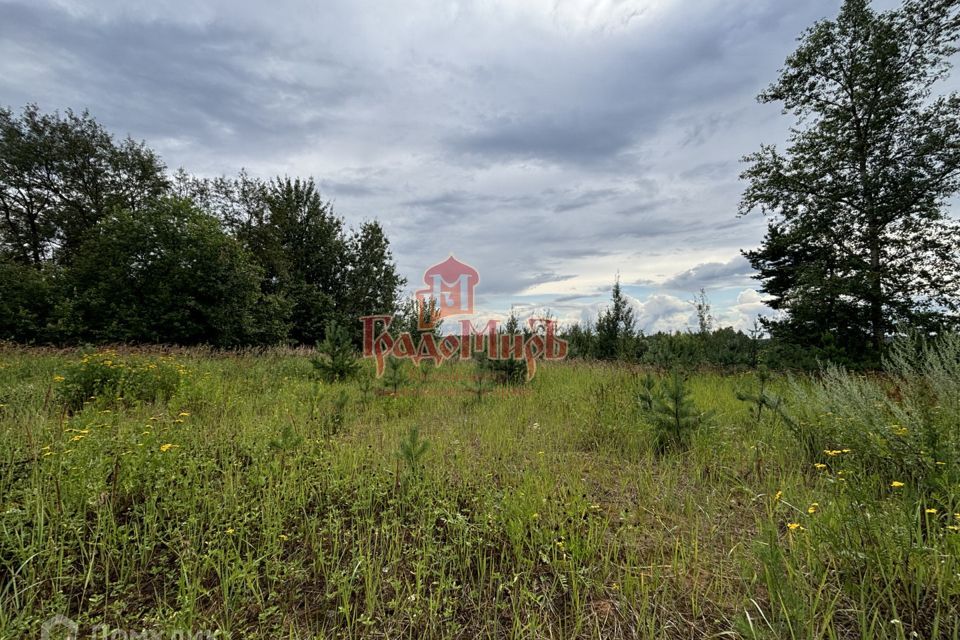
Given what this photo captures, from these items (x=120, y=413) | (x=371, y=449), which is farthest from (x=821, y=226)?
(x=120, y=413)

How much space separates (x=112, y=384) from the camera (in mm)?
4988

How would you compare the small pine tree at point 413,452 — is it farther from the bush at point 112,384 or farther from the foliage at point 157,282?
the foliage at point 157,282

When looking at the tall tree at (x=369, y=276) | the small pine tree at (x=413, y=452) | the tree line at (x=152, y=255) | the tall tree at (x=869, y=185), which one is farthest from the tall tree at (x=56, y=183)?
the tall tree at (x=869, y=185)

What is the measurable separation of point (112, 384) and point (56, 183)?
803 inches

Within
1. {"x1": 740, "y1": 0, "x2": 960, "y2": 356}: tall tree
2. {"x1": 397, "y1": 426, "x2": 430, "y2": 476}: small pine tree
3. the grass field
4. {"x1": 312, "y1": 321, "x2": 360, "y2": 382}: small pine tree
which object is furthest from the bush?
{"x1": 740, "y1": 0, "x2": 960, "y2": 356}: tall tree

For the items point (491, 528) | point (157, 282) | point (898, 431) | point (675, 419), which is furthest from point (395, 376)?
point (157, 282)

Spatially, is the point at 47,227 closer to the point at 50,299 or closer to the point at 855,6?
the point at 50,299

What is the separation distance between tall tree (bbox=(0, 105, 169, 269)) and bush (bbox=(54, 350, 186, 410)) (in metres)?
16.8

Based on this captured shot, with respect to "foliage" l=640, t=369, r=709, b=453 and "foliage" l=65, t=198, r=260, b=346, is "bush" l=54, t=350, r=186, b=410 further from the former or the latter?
"foliage" l=65, t=198, r=260, b=346

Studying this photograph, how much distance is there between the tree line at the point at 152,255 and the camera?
13344 mm

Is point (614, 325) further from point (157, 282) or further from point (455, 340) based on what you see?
point (157, 282)

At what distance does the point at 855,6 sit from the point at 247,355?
20286 millimetres

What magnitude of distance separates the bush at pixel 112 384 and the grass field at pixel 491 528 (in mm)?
696

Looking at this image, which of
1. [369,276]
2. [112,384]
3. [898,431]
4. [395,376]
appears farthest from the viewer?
[369,276]
